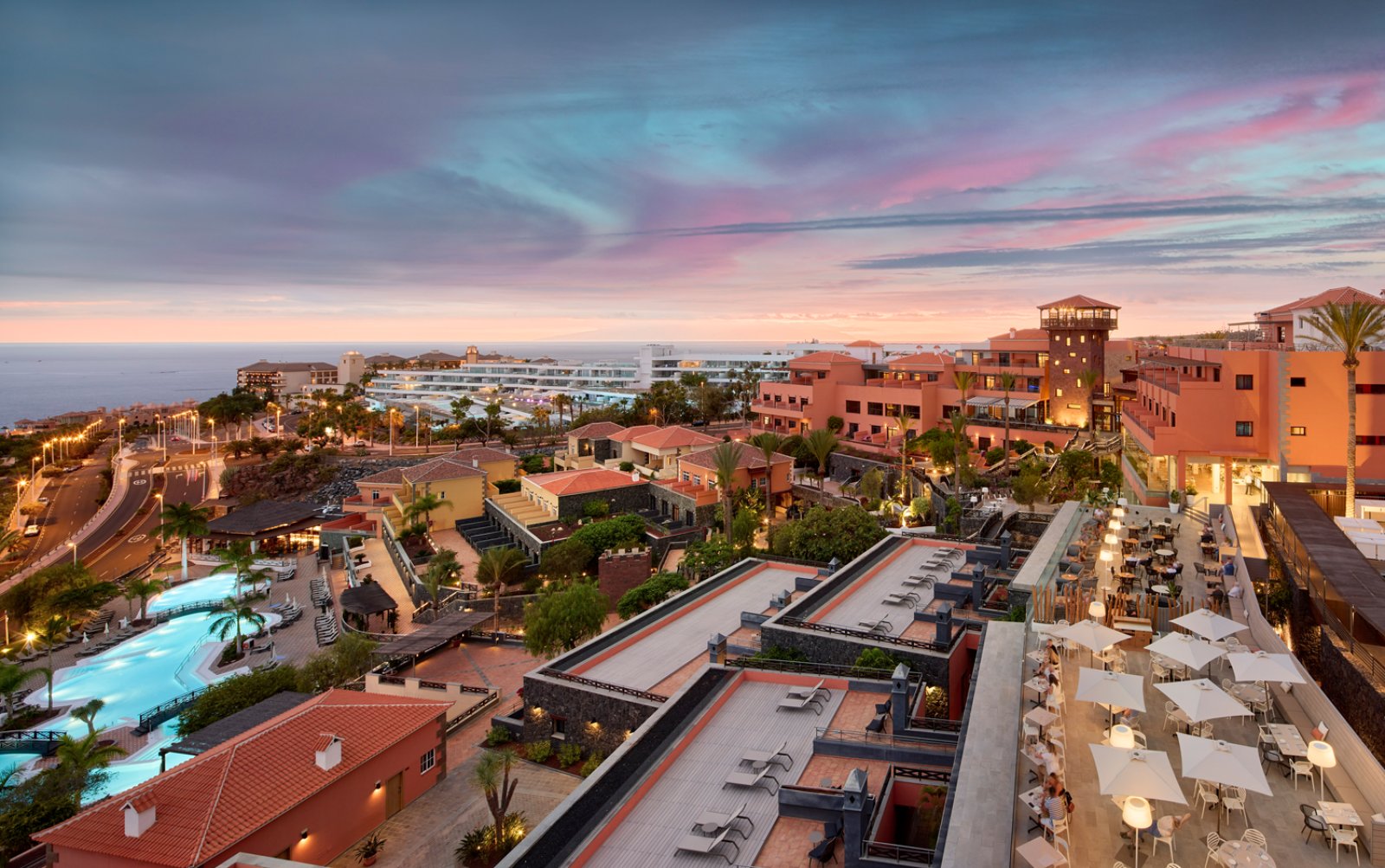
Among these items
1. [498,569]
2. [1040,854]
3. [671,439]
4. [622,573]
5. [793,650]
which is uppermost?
[671,439]

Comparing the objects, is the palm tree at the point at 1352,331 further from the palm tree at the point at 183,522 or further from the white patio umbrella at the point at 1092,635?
the palm tree at the point at 183,522

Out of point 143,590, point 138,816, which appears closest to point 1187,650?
point 138,816

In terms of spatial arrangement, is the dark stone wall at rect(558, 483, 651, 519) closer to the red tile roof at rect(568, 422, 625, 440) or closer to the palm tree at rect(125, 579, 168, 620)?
the red tile roof at rect(568, 422, 625, 440)

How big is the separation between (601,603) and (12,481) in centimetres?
9091

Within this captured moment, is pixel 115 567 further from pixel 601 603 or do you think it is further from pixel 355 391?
pixel 355 391

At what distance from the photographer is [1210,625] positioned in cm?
1415

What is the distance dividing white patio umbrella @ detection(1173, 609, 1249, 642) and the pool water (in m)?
30.5

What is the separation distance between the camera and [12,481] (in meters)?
81.4

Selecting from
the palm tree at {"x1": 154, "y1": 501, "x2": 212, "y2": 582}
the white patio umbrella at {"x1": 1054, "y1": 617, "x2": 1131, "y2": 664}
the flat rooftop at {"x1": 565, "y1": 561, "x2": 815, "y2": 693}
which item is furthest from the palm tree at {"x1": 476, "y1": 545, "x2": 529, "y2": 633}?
the white patio umbrella at {"x1": 1054, "y1": 617, "x2": 1131, "y2": 664}

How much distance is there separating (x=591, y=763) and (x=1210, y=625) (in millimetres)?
15110

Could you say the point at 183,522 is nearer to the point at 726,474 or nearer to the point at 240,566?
the point at 240,566

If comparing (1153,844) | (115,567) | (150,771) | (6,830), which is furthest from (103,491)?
(1153,844)

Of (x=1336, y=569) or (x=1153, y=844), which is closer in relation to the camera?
(x=1153, y=844)

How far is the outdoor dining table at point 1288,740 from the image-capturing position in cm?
1075
